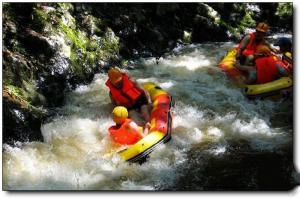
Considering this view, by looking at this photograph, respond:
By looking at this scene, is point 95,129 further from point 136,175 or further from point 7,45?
point 7,45

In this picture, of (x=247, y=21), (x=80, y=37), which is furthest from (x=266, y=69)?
(x=247, y=21)

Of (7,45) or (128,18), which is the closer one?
(7,45)

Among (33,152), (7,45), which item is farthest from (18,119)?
(7,45)

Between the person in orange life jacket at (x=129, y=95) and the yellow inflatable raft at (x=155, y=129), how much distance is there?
149 mm

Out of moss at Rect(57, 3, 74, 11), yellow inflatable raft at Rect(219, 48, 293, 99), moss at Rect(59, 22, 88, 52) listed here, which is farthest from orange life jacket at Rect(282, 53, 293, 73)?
moss at Rect(57, 3, 74, 11)

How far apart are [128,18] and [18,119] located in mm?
4378

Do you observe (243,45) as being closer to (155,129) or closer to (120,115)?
(155,129)

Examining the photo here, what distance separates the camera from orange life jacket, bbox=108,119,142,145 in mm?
6046

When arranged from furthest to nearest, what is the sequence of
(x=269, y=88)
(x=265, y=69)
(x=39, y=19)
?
(x=39, y=19) → (x=265, y=69) → (x=269, y=88)

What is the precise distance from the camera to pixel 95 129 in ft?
22.2

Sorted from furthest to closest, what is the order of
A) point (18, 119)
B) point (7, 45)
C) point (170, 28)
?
point (170, 28) < point (7, 45) < point (18, 119)

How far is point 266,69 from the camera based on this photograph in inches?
306

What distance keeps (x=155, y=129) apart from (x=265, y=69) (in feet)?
8.30

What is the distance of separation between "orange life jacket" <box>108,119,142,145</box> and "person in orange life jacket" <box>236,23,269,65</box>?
9.88 feet
